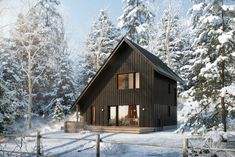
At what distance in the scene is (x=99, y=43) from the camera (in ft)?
150

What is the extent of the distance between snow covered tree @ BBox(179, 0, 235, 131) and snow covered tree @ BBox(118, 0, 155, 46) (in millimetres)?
29131

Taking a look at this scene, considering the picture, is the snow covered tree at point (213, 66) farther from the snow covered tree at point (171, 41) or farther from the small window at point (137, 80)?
the snow covered tree at point (171, 41)

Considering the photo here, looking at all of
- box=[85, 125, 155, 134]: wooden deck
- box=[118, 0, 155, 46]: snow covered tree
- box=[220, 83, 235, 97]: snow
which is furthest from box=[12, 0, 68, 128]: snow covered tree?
box=[220, 83, 235, 97]: snow

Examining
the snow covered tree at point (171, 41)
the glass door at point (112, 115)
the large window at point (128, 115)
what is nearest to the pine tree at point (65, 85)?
the snow covered tree at point (171, 41)

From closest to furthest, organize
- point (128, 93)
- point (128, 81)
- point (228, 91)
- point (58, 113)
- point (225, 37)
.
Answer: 1. point (228, 91)
2. point (225, 37)
3. point (128, 93)
4. point (128, 81)
5. point (58, 113)

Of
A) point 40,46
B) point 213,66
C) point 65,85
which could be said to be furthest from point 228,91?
point 65,85

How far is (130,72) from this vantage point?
90.4ft

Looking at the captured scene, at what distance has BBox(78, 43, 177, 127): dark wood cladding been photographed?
87.5 feet

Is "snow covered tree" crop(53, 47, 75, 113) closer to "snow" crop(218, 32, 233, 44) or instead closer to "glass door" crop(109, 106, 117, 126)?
"glass door" crop(109, 106, 117, 126)

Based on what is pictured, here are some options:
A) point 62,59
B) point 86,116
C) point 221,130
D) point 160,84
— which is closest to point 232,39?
point 221,130

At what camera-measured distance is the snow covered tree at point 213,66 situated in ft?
52.6

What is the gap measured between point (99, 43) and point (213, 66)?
31.0 metres

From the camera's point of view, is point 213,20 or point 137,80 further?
point 137,80

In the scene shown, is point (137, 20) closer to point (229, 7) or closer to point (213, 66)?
point (229, 7)
